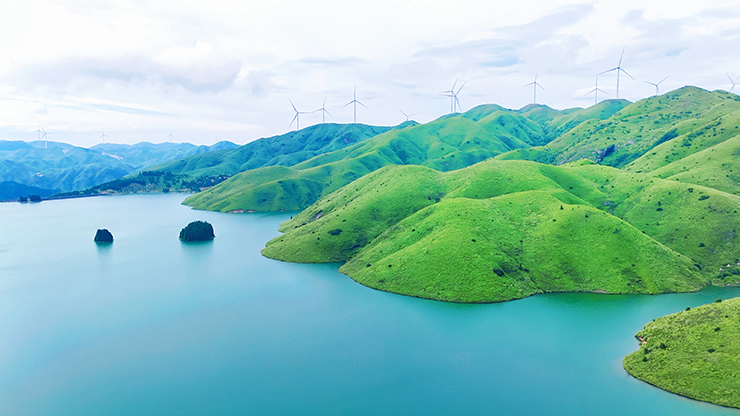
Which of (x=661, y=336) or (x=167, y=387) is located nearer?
(x=167, y=387)

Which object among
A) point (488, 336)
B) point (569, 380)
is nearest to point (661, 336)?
point (569, 380)

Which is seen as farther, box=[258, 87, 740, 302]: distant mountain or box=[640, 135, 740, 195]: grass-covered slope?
box=[640, 135, 740, 195]: grass-covered slope

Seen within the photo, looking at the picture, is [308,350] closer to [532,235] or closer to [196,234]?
[532,235]

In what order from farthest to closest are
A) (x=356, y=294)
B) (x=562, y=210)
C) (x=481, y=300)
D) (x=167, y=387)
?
(x=562, y=210)
(x=356, y=294)
(x=481, y=300)
(x=167, y=387)

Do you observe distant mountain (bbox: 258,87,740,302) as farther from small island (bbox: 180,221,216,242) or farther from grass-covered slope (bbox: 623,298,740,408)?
small island (bbox: 180,221,216,242)

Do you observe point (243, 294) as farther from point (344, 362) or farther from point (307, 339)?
point (344, 362)

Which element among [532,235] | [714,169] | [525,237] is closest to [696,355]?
[532,235]

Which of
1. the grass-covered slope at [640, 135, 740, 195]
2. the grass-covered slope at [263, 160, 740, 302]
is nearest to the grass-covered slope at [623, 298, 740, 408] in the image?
the grass-covered slope at [263, 160, 740, 302]
